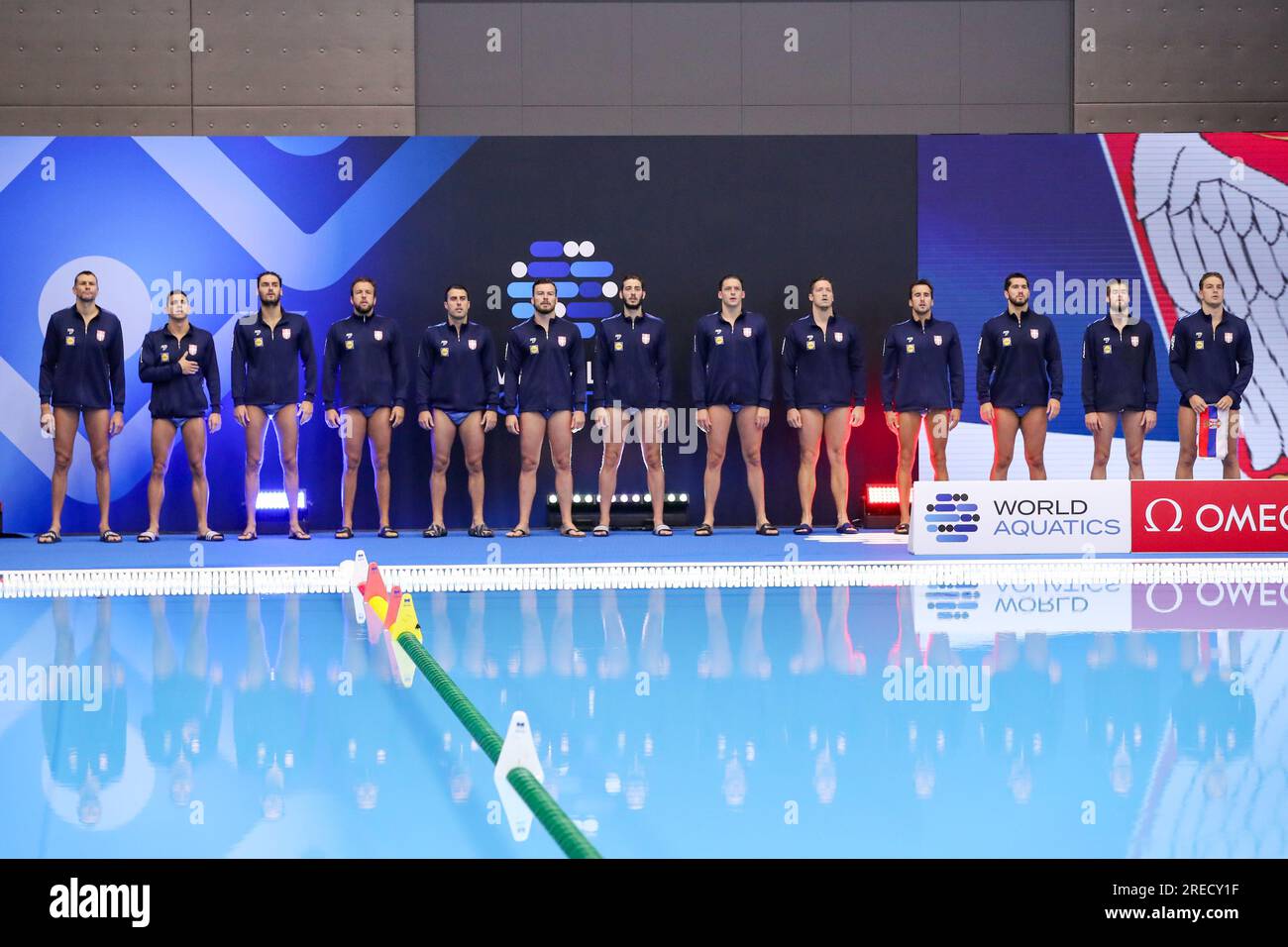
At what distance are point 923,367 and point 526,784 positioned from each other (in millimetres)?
8097

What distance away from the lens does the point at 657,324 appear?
1055 centimetres

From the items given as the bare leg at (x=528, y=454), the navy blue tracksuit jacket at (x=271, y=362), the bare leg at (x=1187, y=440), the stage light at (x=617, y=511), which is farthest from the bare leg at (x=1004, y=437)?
the navy blue tracksuit jacket at (x=271, y=362)

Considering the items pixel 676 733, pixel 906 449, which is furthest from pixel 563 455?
pixel 676 733

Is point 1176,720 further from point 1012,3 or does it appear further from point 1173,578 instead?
point 1012,3

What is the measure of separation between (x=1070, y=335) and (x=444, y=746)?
29.2 ft

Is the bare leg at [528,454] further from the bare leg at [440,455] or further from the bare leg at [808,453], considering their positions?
the bare leg at [808,453]

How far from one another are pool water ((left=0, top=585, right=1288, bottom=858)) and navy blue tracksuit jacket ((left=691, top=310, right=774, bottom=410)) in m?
4.20

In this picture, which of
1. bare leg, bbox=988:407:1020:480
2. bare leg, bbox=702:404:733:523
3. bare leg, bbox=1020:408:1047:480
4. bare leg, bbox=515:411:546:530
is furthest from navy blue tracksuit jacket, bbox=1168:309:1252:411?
bare leg, bbox=515:411:546:530

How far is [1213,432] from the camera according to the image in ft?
36.9

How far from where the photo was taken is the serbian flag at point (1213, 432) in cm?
1075

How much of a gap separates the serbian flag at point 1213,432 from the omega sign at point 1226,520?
5.04 feet

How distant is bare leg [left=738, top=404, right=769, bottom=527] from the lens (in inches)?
414

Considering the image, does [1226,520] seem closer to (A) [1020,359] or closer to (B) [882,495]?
(A) [1020,359]

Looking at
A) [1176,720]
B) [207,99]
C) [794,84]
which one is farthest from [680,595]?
[207,99]
